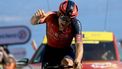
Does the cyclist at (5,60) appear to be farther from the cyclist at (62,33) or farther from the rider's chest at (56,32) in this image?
the rider's chest at (56,32)

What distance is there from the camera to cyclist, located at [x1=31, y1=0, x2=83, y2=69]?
7.99 metres

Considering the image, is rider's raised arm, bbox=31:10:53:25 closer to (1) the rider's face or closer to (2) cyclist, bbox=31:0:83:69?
(2) cyclist, bbox=31:0:83:69

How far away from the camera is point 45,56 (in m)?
8.86

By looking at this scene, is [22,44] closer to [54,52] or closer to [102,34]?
[102,34]

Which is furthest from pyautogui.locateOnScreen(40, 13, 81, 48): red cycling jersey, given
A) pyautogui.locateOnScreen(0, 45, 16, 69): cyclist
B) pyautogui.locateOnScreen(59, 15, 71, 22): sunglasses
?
pyautogui.locateOnScreen(0, 45, 16, 69): cyclist

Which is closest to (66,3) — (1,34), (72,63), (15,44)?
(72,63)

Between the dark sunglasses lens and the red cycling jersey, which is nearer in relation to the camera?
the dark sunglasses lens

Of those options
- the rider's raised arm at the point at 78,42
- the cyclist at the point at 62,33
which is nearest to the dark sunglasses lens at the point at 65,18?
the cyclist at the point at 62,33

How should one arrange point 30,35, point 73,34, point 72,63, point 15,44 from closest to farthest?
point 72,63 → point 73,34 → point 30,35 → point 15,44

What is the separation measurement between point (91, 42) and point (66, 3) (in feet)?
18.4

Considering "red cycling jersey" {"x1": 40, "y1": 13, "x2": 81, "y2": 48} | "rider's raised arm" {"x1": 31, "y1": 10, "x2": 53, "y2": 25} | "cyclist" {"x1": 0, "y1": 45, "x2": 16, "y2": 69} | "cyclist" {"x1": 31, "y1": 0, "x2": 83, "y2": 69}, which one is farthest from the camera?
"red cycling jersey" {"x1": 40, "y1": 13, "x2": 81, "y2": 48}

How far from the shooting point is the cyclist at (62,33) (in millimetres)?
7988

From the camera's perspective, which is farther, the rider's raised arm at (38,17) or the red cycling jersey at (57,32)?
the red cycling jersey at (57,32)

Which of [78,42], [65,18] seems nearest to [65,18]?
[65,18]
